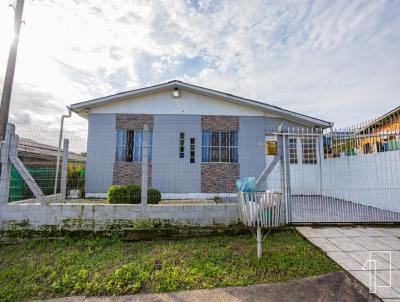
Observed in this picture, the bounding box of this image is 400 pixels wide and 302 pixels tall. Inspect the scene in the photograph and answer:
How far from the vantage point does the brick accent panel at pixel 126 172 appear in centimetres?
845

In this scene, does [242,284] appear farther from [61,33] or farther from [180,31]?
[61,33]

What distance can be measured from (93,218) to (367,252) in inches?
203

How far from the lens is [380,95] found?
26.0 ft

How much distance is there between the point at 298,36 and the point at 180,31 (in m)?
4.27

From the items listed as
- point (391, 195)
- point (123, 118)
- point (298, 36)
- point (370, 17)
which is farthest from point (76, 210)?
point (370, 17)

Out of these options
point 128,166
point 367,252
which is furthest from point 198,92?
point 367,252

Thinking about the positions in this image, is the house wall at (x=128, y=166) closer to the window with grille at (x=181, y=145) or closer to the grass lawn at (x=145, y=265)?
the window with grille at (x=181, y=145)

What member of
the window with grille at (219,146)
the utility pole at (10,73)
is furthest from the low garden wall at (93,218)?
the window with grille at (219,146)

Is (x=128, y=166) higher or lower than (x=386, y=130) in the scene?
lower

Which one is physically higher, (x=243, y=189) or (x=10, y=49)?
(x=10, y=49)

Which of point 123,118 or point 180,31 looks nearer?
point 180,31

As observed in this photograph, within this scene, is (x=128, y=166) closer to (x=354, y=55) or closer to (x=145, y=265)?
(x=145, y=265)

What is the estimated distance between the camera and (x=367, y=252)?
3.38 metres

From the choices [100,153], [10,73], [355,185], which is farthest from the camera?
[100,153]
